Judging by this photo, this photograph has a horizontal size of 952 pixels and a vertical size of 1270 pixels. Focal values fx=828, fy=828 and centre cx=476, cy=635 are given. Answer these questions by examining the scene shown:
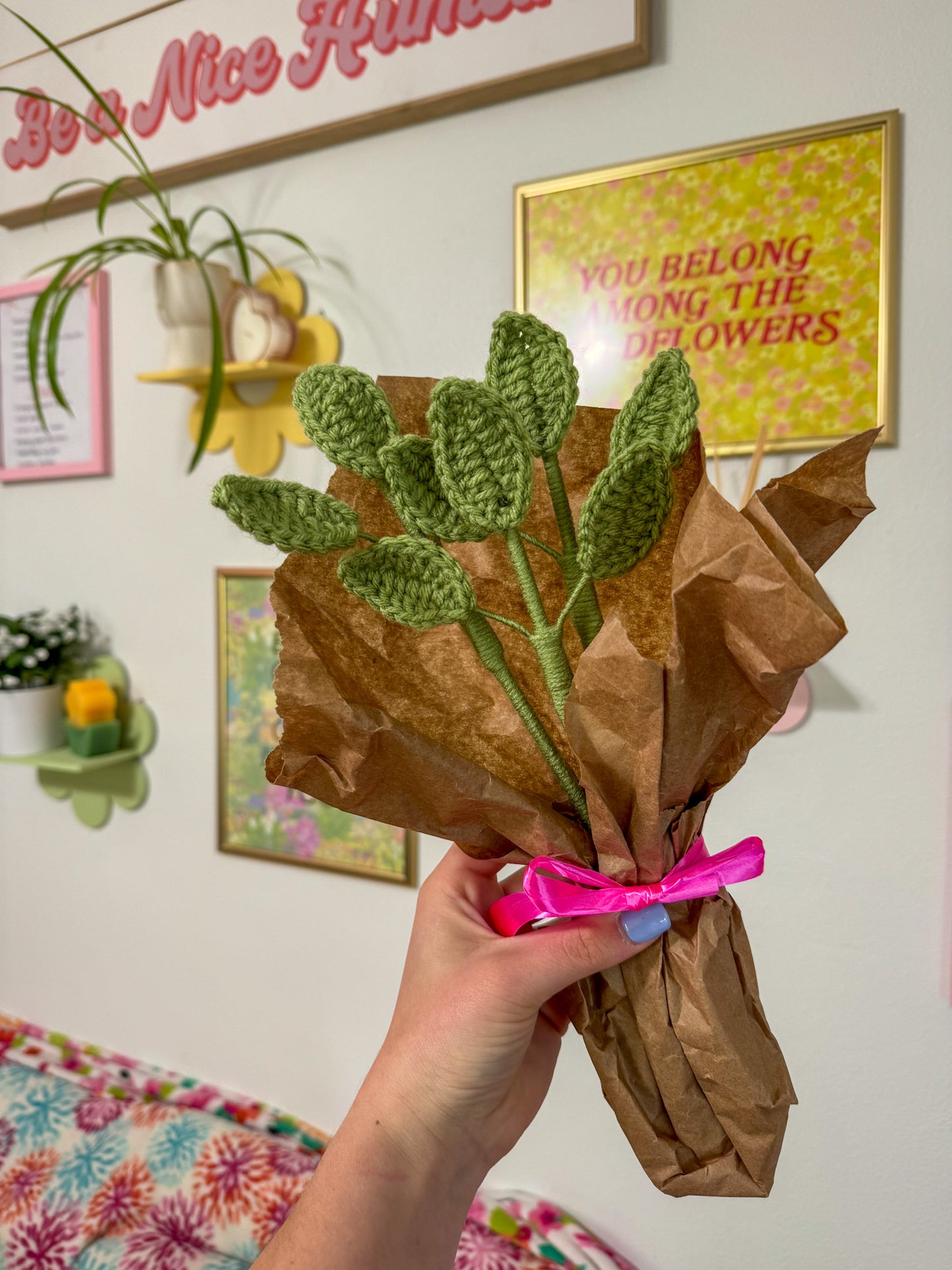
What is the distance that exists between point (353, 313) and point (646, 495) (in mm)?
1033

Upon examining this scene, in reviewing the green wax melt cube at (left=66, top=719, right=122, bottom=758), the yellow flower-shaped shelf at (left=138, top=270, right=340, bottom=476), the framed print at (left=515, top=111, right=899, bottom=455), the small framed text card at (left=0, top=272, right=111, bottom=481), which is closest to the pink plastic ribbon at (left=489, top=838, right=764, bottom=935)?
the framed print at (left=515, top=111, right=899, bottom=455)

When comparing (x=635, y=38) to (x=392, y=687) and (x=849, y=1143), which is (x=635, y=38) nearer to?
(x=392, y=687)

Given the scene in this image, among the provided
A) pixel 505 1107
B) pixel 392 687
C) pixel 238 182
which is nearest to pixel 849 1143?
pixel 505 1107

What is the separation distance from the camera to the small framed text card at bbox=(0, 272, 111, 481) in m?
1.51

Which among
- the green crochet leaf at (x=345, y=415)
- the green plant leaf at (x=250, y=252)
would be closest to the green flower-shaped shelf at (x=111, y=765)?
the green plant leaf at (x=250, y=252)

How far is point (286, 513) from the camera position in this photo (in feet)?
1.25

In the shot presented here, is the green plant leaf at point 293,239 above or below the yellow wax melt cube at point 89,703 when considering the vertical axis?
above

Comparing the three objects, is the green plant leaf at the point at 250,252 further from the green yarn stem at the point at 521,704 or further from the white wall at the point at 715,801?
the green yarn stem at the point at 521,704

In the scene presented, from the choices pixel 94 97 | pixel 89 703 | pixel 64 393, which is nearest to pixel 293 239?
pixel 94 97

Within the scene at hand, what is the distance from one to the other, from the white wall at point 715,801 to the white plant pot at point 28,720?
160 millimetres

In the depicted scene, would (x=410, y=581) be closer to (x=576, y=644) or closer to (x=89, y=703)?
(x=576, y=644)

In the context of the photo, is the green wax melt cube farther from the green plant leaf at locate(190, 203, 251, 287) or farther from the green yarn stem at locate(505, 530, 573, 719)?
the green yarn stem at locate(505, 530, 573, 719)

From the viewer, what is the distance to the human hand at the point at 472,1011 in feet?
1.65

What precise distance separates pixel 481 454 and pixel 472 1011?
38 centimetres
